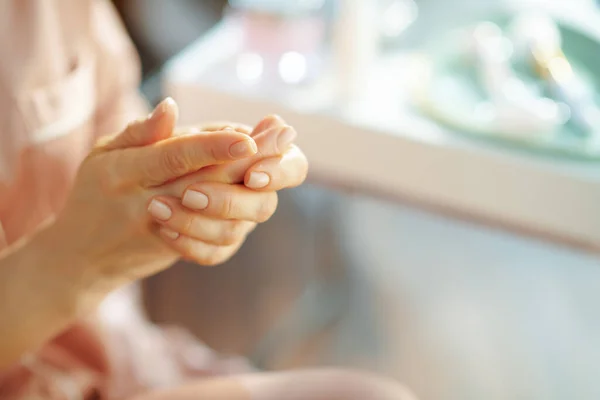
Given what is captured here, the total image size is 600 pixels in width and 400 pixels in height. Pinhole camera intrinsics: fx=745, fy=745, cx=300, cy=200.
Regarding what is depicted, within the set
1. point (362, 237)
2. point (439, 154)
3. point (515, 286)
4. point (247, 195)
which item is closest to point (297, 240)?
point (362, 237)

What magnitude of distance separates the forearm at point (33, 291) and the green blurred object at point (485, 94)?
41cm

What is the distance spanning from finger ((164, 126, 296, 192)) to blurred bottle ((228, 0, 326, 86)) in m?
0.37

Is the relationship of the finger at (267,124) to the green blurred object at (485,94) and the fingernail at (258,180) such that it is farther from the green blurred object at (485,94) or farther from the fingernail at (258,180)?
the green blurred object at (485,94)

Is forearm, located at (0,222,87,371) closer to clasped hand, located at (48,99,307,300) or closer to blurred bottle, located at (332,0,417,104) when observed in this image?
clasped hand, located at (48,99,307,300)

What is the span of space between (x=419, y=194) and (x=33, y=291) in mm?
393

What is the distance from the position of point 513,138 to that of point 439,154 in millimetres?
74

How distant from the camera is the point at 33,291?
0.57m

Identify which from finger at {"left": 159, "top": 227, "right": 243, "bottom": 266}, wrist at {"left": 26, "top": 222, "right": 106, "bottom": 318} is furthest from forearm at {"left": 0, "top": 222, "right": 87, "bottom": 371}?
finger at {"left": 159, "top": 227, "right": 243, "bottom": 266}

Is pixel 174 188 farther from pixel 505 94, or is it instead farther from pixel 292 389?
pixel 505 94

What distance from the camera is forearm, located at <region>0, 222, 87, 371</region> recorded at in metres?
0.56

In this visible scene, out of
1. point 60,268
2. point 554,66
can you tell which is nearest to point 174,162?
point 60,268

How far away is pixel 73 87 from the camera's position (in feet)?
2.12

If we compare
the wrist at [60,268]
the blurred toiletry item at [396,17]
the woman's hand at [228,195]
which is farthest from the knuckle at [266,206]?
the blurred toiletry item at [396,17]

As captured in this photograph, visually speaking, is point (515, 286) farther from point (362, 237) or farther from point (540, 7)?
point (540, 7)
